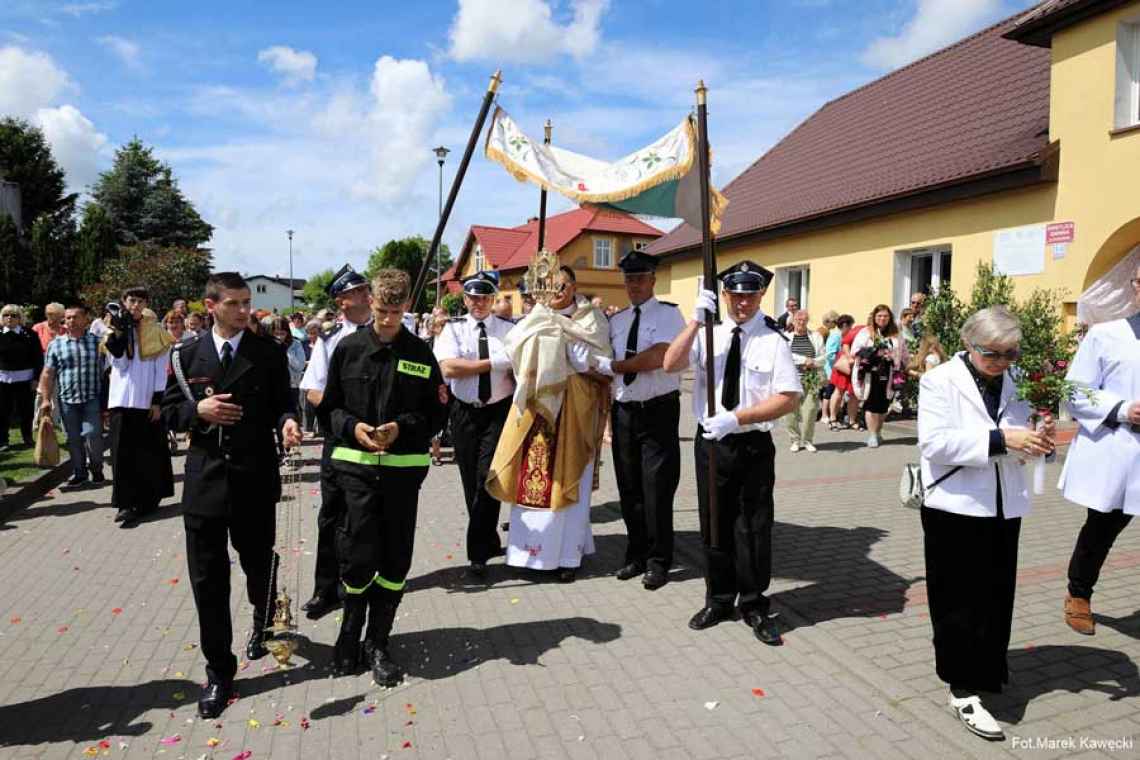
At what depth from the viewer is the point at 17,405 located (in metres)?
11.9

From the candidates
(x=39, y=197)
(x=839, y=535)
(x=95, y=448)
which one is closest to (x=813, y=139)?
(x=839, y=535)

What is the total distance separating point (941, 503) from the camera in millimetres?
3654

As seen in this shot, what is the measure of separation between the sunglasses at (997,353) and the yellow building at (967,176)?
972 cm

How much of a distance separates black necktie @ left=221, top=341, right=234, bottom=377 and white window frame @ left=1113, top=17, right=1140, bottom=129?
12258mm

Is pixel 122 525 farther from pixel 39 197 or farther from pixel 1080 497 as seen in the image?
pixel 39 197

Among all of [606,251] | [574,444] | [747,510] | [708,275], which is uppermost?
[606,251]

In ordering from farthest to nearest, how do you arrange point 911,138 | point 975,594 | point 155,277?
1. point 155,277
2. point 911,138
3. point 975,594

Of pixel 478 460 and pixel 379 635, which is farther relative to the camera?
pixel 478 460

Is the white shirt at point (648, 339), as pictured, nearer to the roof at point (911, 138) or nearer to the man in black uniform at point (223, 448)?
the man in black uniform at point (223, 448)

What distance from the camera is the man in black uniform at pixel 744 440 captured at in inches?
184

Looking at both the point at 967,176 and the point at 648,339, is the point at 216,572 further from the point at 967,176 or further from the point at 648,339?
the point at 967,176

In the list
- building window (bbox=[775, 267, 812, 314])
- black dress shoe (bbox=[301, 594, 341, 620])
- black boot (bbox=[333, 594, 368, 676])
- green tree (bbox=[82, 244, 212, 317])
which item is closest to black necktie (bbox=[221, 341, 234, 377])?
black boot (bbox=[333, 594, 368, 676])

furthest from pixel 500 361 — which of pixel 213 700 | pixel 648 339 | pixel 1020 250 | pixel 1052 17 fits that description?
pixel 1052 17

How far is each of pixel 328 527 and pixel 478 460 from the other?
4.14 ft
